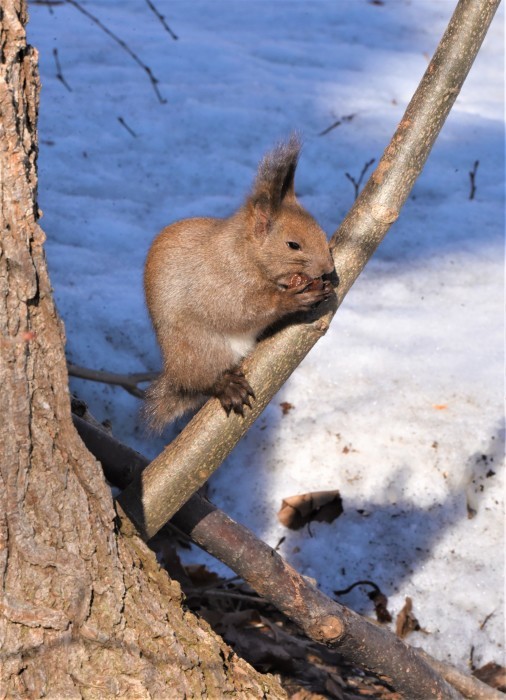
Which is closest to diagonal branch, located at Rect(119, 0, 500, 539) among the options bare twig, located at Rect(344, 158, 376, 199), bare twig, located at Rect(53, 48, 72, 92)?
bare twig, located at Rect(344, 158, 376, 199)

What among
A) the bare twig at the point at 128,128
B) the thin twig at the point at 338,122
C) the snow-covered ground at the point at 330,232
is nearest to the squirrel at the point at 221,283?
the snow-covered ground at the point at 330,232

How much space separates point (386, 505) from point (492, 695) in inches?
30.2

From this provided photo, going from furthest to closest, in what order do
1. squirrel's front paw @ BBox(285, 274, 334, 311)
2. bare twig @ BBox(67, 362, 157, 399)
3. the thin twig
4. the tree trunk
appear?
the thin twig
bare twig @ BBox(67, 362, 157, 399)
squirrel's front paw @ BBox(285, 274, 334, 311)
the tree trunk

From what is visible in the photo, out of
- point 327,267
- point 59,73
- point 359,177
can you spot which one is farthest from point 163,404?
point 59,73

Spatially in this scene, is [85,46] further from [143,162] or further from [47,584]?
[47,584]

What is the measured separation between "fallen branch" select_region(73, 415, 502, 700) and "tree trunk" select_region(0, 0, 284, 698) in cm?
27

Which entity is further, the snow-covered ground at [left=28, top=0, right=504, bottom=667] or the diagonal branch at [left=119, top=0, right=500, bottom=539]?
the snow-covered ground at [left=28, top=0, right=504, bottom=667]

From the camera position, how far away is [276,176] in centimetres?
212

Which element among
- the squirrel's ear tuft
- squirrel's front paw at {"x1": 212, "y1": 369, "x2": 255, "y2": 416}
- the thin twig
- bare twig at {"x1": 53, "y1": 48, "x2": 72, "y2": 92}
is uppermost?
the squirrel's ear tuft

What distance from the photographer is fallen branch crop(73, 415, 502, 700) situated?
195 cm

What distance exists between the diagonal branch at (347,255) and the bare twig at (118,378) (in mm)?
1046

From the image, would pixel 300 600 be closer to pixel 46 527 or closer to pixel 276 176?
pixel 46 527

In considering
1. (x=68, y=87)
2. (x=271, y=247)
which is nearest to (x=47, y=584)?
(x=271, y=247)

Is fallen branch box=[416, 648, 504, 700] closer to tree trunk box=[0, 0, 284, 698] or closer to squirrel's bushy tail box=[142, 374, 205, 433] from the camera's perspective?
tree trunk box=[0, 0, 284, 698]
